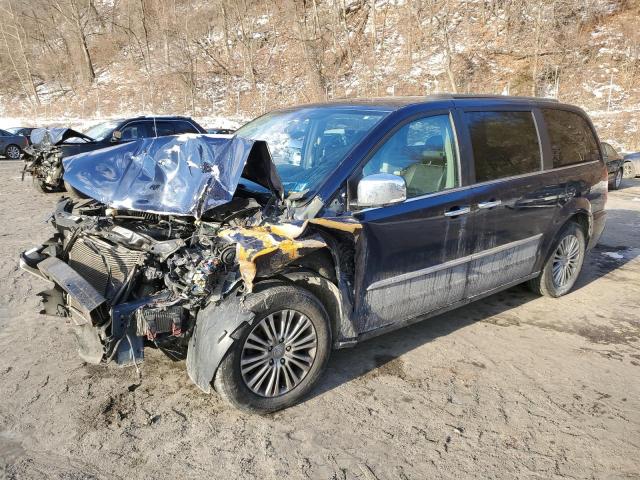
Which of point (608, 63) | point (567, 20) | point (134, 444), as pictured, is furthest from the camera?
point (567, 20)

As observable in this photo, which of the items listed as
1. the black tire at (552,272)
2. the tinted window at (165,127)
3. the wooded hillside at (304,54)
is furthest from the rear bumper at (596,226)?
the wooded hillside at (304,54)

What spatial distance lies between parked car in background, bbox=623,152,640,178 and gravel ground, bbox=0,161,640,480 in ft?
43.1

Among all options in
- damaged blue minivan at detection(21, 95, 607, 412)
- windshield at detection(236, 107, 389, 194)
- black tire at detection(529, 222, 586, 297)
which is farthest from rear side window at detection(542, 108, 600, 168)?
windshield at detection(236, 107, 389, 194)

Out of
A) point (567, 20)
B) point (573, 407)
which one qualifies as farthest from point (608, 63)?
point (573, 407)

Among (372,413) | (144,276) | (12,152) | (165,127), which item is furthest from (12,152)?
(372,413)

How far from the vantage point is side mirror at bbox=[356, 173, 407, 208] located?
3092 millimetres

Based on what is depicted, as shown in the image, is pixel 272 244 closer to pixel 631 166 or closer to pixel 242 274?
pixel 242 274

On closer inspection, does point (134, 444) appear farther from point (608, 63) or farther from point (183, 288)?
point (608, 63)

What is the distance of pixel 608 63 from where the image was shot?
947 inches

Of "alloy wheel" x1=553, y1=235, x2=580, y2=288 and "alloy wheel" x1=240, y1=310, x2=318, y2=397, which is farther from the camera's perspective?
"alloy wheel" x1=553, y1=235, x2=580, y2=288

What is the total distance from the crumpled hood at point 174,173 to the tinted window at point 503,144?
5.82 feet

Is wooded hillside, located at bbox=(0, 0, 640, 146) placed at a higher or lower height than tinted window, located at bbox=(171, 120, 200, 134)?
higher

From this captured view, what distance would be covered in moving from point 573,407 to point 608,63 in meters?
26.2

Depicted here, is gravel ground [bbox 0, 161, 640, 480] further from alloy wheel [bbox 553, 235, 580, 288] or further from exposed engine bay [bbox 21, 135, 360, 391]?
alloy wheel [bbox 553, 235, 580, 288]
